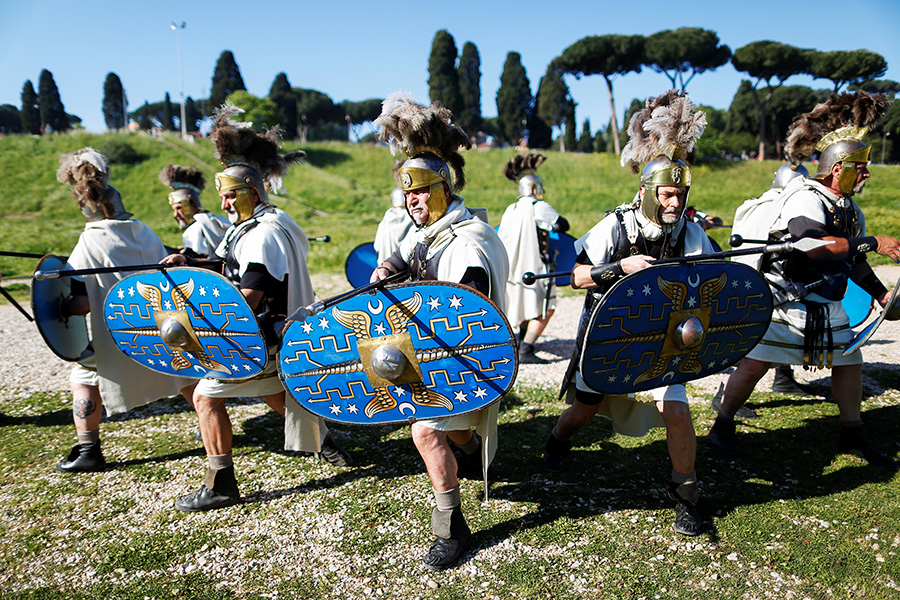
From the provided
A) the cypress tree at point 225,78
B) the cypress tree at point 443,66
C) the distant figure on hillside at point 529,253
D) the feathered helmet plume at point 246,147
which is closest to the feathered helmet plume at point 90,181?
the feathered helmet plume at point 246,147

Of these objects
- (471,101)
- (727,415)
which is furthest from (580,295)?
(471,101)

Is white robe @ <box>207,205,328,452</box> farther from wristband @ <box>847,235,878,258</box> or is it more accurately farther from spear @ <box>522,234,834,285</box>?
wristband @ <box>847,235,878,258</box>

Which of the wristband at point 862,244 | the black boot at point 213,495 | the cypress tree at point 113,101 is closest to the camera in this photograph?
the wristband at point 862,244

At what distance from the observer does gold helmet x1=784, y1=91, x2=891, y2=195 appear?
11.1 ft

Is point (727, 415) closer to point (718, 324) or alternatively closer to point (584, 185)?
point (718, 324)

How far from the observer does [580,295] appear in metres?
10.1

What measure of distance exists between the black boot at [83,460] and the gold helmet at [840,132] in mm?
4902

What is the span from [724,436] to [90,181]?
14.3 feet

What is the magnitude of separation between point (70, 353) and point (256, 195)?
1516mm

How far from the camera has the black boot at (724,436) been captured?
3.65 metres

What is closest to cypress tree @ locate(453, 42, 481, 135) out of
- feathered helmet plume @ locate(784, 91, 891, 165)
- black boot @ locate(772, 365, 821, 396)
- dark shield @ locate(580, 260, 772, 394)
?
black boot @ locate(772, 365, 821, 396)

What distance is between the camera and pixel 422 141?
2.87 m

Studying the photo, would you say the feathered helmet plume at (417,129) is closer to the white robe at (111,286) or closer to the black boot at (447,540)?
the black boot at (447,540)

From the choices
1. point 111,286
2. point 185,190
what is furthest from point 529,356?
point 111,286
